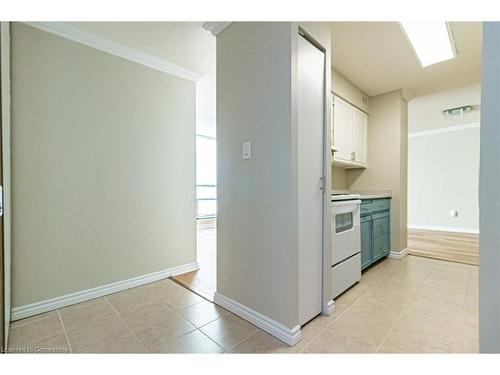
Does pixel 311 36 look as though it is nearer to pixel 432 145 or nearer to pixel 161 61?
pixel 161 61

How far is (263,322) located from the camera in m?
1.46

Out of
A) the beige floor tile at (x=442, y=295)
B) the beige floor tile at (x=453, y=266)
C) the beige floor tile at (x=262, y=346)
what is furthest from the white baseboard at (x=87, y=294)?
the beige floor tile at (x=453, y=266)

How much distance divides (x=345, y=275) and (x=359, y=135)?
1.97m

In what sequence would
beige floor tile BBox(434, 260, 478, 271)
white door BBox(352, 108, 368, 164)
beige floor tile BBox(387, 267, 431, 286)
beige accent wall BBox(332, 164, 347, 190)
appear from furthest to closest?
1. beige accent wall BBox(332, 164, 347, 190)
2. white door BBox(352, 108, 368, 164)
3. beige floor tile BBox(434, 260, 478, 271)
4. beige floor tile BBox(387, 267, 431, 286)

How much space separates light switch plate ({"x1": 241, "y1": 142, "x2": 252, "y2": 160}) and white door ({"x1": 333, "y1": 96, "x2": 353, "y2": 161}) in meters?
1.41

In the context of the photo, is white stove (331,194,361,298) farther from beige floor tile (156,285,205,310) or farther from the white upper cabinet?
beige floor tile (156,285,205,310)

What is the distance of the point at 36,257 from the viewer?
5.53ft

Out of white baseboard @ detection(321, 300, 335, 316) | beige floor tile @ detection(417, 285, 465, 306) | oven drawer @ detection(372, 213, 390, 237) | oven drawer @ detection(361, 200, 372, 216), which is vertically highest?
oven drawer @ detection(361, 200, 372, 216)

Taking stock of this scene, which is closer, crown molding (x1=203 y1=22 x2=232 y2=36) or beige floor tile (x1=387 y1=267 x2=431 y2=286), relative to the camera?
crown molding (x1=203 y1=22 x2=232 y2=36)

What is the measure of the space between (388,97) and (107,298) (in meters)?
4.00

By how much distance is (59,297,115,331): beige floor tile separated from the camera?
1564 mm

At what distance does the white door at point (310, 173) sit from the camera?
1.44 metres

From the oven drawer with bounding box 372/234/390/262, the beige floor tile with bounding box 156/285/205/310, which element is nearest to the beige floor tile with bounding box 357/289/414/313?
the oven drawer with bounding box 372/234/390/262

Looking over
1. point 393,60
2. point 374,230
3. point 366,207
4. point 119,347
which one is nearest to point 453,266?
point 374,230
